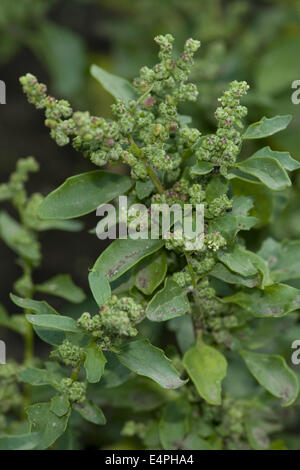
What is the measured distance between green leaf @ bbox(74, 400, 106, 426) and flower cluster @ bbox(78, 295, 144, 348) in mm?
277

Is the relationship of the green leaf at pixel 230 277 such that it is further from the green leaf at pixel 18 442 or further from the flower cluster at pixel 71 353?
the green leaf at pixel 18 442

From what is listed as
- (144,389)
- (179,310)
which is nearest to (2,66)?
(144,389)

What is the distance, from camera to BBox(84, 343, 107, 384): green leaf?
5.26ft

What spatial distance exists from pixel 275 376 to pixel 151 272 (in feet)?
1.66

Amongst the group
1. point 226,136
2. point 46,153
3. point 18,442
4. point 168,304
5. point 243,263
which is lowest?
point 18,442

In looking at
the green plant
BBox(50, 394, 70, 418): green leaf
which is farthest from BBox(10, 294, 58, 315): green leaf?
BBox(50, 394, 70, 418): green leaf

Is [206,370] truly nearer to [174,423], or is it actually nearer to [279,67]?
[174,423]

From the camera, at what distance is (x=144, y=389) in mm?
2252

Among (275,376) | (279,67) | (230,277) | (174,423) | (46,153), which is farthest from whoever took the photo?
(46,153)

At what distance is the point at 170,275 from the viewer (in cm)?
195

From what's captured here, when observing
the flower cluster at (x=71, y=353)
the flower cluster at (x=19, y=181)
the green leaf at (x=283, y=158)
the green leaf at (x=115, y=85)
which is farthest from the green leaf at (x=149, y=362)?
the flower cluster at (x=19, y=181)

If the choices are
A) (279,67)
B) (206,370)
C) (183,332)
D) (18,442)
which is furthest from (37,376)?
(279,67)

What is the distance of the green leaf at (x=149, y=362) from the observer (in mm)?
1634

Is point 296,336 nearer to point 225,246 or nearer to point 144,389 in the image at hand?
point 144,389
